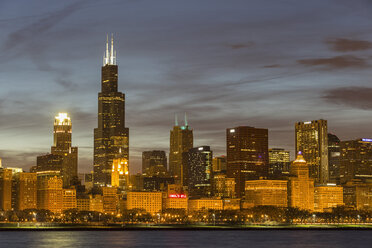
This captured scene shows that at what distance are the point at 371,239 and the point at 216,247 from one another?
48745 millimetres

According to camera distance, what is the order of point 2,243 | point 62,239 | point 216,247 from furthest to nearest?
point 62,239, point 2,243, point 216,247

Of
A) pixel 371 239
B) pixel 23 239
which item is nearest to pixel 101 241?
pixel 23 239

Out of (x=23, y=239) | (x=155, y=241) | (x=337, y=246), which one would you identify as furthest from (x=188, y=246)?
(x=23, y=239)

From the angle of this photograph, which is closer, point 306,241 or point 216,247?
point 216,247

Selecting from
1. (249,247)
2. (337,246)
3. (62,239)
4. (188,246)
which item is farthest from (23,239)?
(337,246)

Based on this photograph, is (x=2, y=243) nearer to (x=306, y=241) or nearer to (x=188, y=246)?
(x=188, y=246)

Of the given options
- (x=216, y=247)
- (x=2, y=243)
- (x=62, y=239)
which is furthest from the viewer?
(x=62, y=239)

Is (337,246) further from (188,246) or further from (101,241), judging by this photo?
(101,241)

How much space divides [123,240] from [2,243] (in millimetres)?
27030

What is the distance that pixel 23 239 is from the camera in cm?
18488

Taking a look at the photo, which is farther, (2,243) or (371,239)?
(371,239)

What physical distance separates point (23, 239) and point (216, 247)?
51393 millimetres

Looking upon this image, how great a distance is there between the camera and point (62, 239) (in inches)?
7210

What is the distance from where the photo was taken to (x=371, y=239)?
189m
